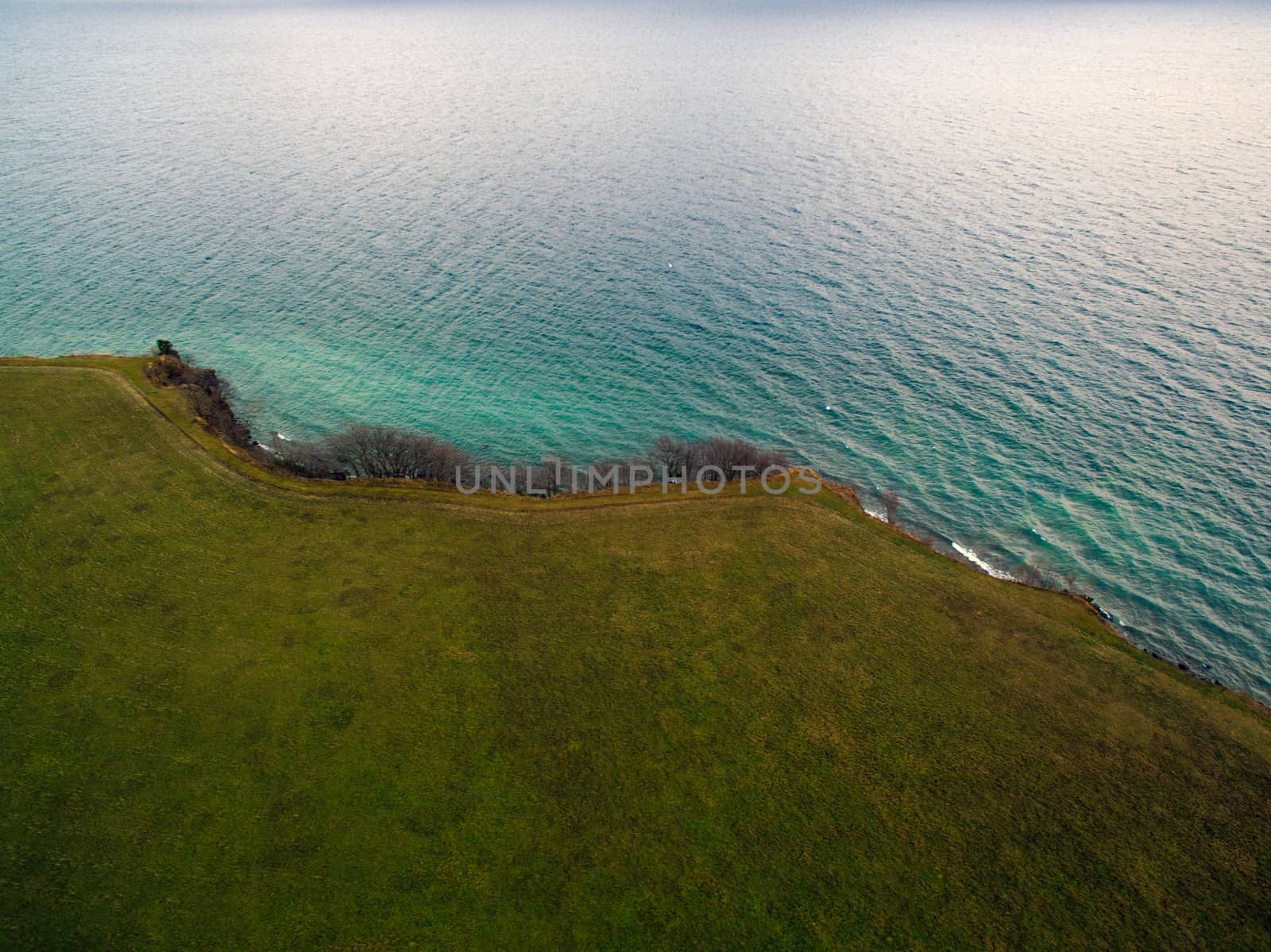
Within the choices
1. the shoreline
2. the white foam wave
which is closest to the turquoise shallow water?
the white foam wave

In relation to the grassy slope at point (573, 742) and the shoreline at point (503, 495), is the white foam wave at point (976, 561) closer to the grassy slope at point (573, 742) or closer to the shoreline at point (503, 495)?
the shoreline at point (503, 495)

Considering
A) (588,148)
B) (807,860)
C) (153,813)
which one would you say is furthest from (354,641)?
(588,148)

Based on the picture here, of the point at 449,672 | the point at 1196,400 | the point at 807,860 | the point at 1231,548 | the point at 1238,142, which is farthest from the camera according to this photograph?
the point at 1238,142

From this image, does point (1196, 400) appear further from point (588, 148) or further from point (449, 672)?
point (588, 148)

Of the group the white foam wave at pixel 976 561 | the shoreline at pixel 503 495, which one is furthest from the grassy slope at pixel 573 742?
the white foam wave at pixel 976 561

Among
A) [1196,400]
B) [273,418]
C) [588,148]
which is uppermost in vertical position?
[588,148]

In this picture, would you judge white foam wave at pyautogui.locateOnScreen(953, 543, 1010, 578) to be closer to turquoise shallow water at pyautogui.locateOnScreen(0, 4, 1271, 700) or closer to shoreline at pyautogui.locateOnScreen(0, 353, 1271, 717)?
shoreline at pyautogui.locateOnScreen(0, 353, 1271, 717)
